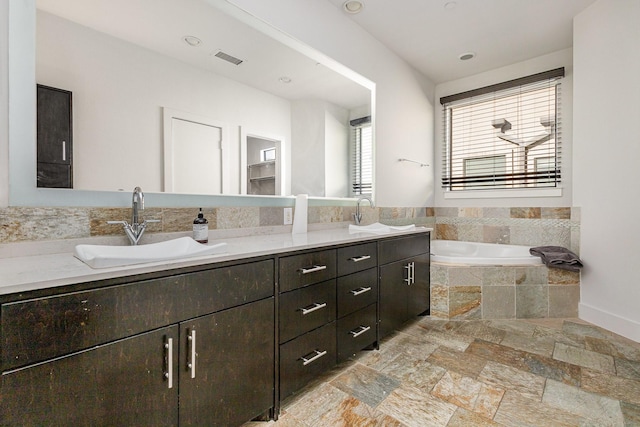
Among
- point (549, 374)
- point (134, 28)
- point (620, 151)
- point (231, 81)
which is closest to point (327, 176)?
point (231, 81)

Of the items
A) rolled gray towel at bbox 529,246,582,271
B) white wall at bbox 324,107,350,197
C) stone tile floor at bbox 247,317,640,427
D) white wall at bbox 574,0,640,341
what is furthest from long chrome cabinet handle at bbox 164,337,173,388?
white wall at bbox 574,0,640,341

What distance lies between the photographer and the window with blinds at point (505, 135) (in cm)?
332

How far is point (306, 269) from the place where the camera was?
1.55 metres

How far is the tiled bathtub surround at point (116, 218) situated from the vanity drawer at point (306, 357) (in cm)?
77

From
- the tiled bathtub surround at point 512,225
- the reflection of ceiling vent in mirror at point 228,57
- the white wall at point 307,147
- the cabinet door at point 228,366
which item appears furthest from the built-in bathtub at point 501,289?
the reflection of ceiling vent in mirror at point 228,57

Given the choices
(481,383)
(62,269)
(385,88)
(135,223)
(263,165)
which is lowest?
(481,383)

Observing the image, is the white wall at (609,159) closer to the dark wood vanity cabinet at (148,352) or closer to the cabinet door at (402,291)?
the cabinet door at (402,291)

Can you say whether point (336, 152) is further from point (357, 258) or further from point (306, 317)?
point (306, 317)

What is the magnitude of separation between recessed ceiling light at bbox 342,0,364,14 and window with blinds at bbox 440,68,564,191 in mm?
1924

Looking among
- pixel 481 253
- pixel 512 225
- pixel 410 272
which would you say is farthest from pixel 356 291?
pixel 512 225

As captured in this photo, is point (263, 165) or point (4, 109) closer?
point (4, 109)

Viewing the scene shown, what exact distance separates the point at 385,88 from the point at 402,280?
193cm

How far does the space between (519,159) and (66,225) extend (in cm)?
404

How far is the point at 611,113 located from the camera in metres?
2.47
